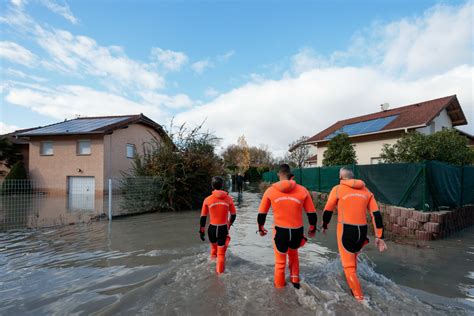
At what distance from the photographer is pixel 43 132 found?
1823cm

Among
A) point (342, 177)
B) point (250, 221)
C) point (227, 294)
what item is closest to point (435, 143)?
point (250, 221)

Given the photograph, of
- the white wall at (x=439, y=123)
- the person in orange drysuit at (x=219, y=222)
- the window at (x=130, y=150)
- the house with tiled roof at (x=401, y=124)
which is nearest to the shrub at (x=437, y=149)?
the house with tiled roof at (x=401, y=124)

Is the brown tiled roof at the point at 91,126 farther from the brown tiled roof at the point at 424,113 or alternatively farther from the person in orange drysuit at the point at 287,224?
the brown tiled roof at the point at 424,113

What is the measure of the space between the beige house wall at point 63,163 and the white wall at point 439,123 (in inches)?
776

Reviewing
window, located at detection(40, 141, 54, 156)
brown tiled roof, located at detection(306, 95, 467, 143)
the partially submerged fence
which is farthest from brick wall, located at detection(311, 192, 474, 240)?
window, located at detection(40, 141, 54, 156)

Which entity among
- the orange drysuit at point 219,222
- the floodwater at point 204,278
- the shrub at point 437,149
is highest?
the shrub at point 437,149

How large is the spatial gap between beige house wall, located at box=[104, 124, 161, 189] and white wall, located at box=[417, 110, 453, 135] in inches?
652

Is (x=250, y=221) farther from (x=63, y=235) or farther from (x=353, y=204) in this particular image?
(x=353, y=204)

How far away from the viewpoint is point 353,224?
141 inches

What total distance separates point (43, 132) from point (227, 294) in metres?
19.4

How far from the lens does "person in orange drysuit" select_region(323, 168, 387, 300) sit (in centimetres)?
354

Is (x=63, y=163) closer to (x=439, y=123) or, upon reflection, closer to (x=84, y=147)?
(x=84, y=147)

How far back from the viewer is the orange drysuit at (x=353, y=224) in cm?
354

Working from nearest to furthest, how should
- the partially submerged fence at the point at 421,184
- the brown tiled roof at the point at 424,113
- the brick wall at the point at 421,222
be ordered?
the brick wall at the point at 421,222
the partially submerged fence at the point at 421,184
the brown tiled roof at the point at 424,113
